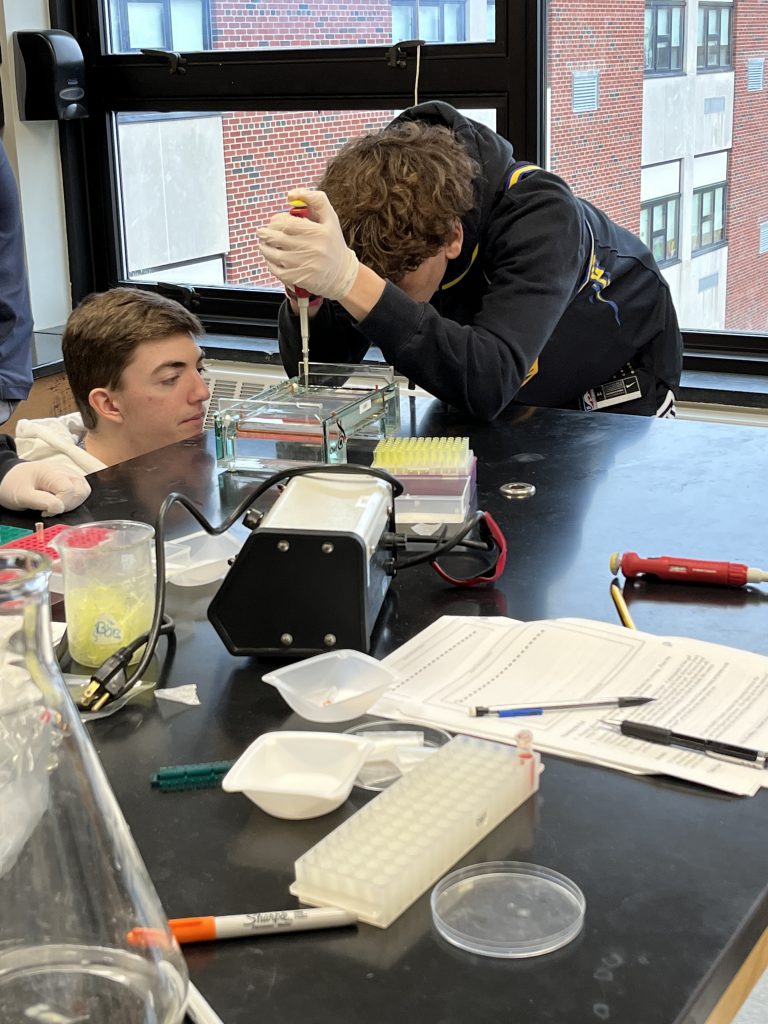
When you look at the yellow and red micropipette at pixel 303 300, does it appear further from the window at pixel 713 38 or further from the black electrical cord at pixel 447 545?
the window at pixel 713 38

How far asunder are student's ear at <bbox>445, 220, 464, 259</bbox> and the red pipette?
83cm

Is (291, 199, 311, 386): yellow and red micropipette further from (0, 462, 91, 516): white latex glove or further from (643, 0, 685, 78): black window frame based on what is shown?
(643, 0, 685, 78): black window frame

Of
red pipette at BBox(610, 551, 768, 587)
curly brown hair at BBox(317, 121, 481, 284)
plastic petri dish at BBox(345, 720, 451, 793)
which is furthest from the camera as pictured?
curly brown hair at BBox(317, 121, 481, 284)

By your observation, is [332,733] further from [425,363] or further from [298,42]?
[298,42]

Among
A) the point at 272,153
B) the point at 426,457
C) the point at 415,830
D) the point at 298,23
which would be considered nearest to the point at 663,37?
the point at 298,23

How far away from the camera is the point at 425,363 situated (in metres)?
1.77

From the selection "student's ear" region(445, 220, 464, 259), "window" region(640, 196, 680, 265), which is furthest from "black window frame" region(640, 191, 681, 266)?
"student's ear" region(445, 220, 464, 259)

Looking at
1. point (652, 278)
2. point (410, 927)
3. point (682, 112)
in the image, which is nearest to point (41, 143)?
point (682, 112)

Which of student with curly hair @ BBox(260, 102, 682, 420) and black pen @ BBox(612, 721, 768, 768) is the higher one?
student with curly hair @ BBox(260, 102, 682, 420)

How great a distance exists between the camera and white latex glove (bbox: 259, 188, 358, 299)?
1708 millimetres

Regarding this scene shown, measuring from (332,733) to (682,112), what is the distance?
243 centimetres

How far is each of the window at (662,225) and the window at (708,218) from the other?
5 centimetres

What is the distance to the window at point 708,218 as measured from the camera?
2.91 metres

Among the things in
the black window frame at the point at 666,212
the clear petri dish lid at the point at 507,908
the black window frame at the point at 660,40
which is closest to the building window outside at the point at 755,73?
the black window frame at the point at 660,40
